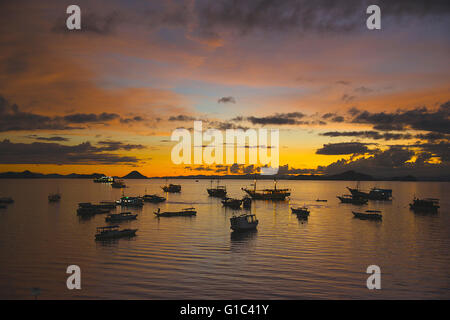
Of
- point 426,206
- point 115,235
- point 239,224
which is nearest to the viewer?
point 115,235

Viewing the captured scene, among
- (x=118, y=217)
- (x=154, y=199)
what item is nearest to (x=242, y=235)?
(x=118, y=217)

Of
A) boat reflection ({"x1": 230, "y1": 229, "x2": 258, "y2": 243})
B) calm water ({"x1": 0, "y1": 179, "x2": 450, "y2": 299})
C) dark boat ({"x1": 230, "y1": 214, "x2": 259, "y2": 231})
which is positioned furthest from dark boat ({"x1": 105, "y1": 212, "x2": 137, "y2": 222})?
dark boat ({"x1": 230, "y1": 214, "x2": 259, "y2": 231})

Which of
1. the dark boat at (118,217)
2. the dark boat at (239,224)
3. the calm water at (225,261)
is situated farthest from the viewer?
the dark boat at (118,217)

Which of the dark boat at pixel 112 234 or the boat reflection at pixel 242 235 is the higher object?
the dark boat at pixel 112 234

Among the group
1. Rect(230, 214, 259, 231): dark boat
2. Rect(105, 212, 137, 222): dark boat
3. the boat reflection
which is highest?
Rect(230, 214, 259, 231): dark boat

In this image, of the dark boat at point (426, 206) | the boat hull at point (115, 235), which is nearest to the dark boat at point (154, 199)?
the boat hull at point (115, 235)

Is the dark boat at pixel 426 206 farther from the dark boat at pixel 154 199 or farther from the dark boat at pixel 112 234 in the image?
the dark boat at pixel 112 234

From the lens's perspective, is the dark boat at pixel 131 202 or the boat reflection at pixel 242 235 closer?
the boat reflection at pixel 242 235

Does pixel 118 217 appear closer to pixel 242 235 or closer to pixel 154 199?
pixel 242 235

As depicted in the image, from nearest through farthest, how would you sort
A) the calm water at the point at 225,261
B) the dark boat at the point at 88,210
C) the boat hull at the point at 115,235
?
the calm water at the point at 225,261 < the boat hull at the point at 115,235 < the dark boat at the point at 88,210

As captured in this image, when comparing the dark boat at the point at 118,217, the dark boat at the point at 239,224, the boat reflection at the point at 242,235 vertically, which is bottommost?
the boat reflection at the point at 242,235

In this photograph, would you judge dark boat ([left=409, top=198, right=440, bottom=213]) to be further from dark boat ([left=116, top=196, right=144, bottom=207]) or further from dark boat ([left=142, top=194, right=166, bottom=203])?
dark boat ([left=116, top=196, right=144, bottom=207])

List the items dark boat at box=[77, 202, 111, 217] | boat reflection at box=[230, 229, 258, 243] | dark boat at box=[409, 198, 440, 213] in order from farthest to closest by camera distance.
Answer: dark boat at box=[409, 198, 440, 213], dark boat at box=[77, 202, 111, 217], boat reflection at box=[230, 229, 258, 243]

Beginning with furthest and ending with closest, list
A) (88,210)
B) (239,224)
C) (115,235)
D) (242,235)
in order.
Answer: (88,210) < (239,224) < (242,235) < (115,235)
